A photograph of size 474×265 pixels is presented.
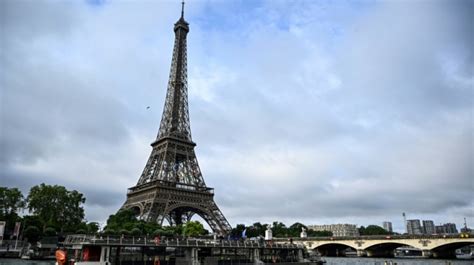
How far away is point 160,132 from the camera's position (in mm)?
93250

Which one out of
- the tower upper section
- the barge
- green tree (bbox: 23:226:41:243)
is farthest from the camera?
the tower upper section

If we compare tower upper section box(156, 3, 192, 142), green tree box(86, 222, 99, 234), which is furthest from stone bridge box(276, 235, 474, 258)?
green tree box(86, 222, 99, 234)

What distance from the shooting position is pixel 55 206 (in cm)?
7769

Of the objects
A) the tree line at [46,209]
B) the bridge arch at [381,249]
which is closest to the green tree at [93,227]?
the tree line at [46,209]

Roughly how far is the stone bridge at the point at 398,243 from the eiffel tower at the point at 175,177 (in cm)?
3443

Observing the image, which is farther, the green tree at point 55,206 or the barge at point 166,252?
the green tree at point 55,206

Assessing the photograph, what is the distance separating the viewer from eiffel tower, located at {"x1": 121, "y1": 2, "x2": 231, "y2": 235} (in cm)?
7688

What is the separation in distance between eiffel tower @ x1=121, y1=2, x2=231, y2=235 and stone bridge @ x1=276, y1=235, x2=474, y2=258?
113 feet

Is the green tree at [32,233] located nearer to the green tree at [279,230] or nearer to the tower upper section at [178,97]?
the tower upper section at [178,97]

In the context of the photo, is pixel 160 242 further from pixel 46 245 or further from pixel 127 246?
pixel 46 245

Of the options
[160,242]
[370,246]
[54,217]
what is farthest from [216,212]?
[160,242]

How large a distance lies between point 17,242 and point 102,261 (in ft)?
156

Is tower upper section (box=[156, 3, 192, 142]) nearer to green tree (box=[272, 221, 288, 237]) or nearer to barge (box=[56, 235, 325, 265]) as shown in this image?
barge (box=[56, 235, 325, 265])

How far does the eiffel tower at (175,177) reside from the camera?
3027 inches
